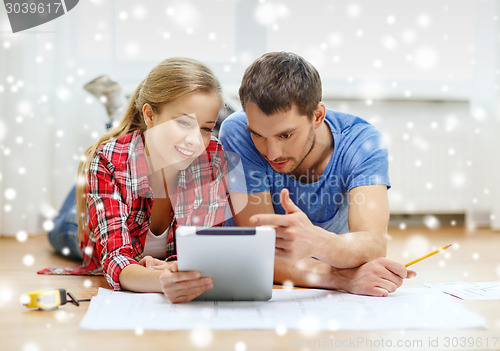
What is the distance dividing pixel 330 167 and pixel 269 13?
168 centimetres

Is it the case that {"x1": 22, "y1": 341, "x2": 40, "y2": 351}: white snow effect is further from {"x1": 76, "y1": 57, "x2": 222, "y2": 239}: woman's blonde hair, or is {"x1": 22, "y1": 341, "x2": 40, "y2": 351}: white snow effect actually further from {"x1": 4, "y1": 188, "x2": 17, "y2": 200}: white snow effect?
{"x1": 4, "y1": 188, "x2": 17, "y2": 200}: white snow effect

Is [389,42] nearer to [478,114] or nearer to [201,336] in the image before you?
[478,114]

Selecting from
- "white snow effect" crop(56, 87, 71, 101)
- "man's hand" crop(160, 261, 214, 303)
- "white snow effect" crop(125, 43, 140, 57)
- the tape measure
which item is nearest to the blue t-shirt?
"man's hand" crop(160, 261, 214, 303)

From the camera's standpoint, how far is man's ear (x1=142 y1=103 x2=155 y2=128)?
120 centimetres

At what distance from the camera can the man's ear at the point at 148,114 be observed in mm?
1199

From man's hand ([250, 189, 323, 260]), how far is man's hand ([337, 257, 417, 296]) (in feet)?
0.55

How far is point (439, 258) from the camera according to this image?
1.74 m

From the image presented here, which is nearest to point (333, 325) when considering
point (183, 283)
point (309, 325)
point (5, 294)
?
point (309, 325)

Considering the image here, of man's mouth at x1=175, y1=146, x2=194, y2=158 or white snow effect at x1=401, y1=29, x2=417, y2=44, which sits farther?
white snow effect at x1=401, y1=29, x2=417, y2=44

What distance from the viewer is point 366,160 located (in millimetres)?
1127

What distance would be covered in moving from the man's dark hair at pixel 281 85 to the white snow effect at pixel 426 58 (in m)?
1.85

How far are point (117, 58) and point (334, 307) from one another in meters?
2.02

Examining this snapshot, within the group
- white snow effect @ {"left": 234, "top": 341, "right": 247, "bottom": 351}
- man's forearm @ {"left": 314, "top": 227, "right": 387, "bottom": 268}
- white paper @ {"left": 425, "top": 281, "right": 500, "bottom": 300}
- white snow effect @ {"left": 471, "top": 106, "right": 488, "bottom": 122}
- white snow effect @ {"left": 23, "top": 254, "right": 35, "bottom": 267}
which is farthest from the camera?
white snow effect @ {"left": 471, "top": 106, "right": 488, "bottom": 122}

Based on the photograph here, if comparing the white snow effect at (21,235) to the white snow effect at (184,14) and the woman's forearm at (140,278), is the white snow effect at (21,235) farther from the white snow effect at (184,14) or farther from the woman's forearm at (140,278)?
the woman's forearm at (140,278)
